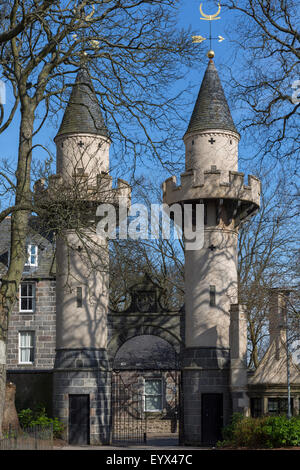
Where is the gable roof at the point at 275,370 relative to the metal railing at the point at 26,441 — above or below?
above

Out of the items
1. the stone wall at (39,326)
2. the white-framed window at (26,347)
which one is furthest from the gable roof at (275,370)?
the white-framed window at (26,347)

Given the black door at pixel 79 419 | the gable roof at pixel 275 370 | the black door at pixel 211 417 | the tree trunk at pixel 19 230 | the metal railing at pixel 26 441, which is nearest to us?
the tree trunk at pixel 19 230

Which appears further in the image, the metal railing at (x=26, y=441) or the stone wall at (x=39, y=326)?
the stone wall at (x=39, y=326)

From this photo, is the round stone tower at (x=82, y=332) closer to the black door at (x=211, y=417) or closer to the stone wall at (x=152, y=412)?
the black door at (x=211, y=417)

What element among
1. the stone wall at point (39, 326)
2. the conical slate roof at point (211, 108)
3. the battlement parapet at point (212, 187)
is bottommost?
the stone wall at point (39, 326)

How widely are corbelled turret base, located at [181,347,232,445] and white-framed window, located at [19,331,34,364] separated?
1117 cm

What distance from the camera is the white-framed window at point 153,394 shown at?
4206 centimetres

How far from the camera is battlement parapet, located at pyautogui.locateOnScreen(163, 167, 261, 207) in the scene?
29.4m

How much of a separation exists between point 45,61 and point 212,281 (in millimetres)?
12373

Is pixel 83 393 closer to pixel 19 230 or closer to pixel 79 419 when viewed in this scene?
pixel 79 419

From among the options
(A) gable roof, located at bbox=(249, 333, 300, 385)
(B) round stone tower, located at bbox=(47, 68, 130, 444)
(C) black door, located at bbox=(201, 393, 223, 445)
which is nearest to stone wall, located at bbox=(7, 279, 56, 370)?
(B) round stone tower, located at bbox=(47, 68, 130, 444)

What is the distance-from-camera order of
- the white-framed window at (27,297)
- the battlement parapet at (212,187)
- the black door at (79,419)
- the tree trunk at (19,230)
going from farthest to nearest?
1. the white-framed window at (27,297)
2. the battlement parapet at (212,187)
3. the black door at (79,419)
4. the tree trunk at (19,230)

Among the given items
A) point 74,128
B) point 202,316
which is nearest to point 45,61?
point 74,128

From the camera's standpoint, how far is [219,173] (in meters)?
29.4
